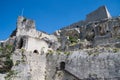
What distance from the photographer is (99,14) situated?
40.2 meters

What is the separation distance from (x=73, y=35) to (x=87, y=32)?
102 inches

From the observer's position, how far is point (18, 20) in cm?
3506

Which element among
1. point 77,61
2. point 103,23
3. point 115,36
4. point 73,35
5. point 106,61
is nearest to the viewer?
point 106,61

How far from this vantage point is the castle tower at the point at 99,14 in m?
39.1

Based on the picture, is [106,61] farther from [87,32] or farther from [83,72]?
[87,32]

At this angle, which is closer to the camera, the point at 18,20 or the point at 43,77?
the point at 43,77

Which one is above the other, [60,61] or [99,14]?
[99,14]

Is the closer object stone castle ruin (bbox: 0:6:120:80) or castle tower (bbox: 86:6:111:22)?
stone castle ruin (bbox: 0:6:120:80)

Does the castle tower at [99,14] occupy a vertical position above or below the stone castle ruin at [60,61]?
above

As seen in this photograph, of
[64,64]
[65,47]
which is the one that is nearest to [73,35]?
[65,47]

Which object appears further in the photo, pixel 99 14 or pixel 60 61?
pixel 99 14

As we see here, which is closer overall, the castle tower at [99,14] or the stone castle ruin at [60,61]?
the stone castle ruin at [60,61]

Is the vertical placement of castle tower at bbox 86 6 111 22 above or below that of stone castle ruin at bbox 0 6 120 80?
above

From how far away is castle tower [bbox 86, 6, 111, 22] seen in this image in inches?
1540
